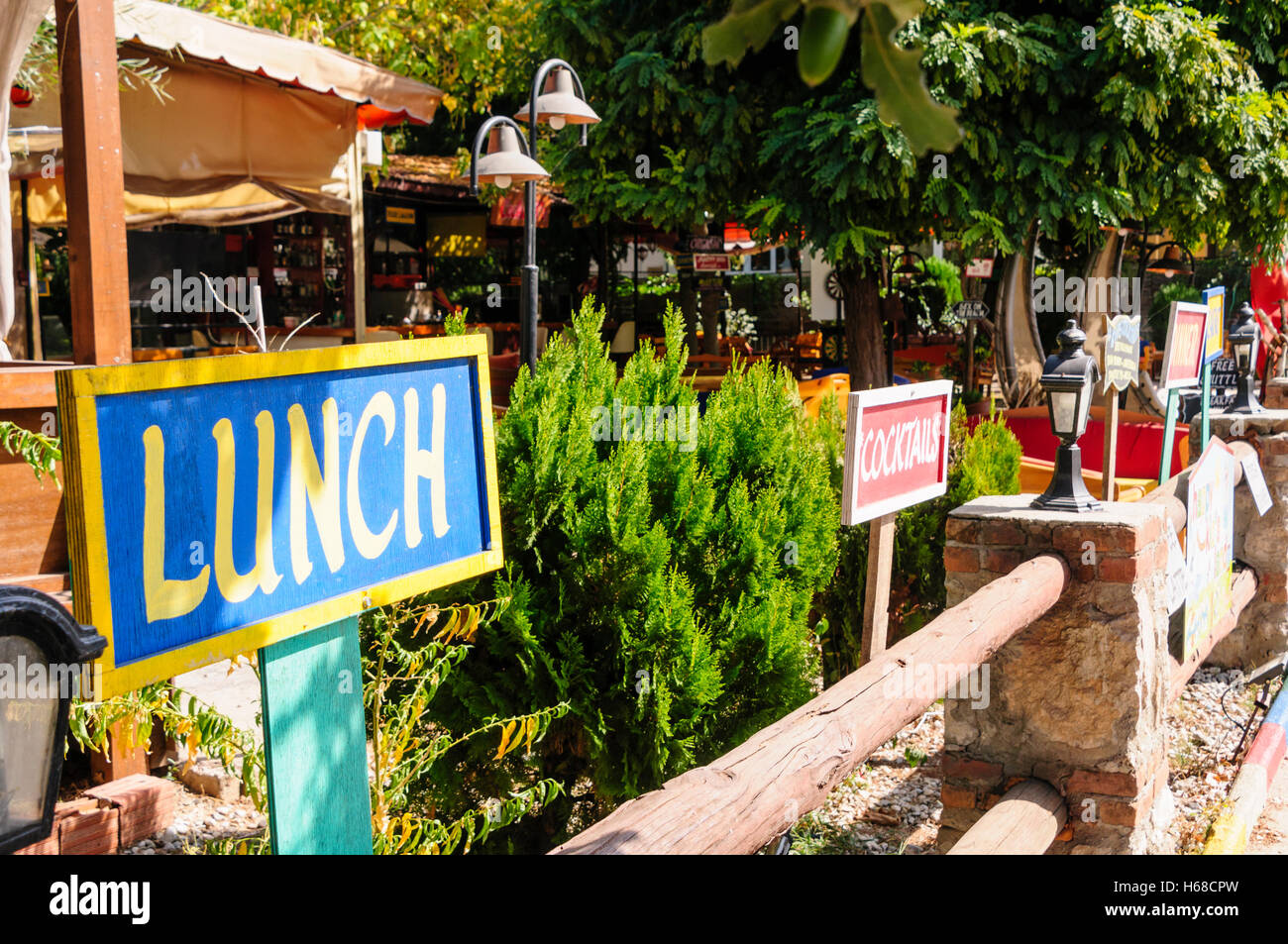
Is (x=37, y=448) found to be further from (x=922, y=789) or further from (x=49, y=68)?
(x=49, y=68)

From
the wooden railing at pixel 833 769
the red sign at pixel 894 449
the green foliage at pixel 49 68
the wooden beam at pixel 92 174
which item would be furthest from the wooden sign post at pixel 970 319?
the wooden beam at pixel 92 174

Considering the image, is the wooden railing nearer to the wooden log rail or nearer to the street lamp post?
the wooden log rail

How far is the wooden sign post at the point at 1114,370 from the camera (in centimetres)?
498

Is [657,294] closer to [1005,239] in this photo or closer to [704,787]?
[1005,239]

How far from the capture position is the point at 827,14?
0.91m

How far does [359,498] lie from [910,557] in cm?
419

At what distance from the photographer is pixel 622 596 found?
3.44 meters

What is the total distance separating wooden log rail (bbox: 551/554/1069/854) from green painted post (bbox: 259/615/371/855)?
12.5 inches

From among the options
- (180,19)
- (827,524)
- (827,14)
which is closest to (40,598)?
(827,14)

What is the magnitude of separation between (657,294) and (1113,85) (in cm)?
1135

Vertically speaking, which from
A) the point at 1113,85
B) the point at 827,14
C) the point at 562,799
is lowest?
the point at 562,799

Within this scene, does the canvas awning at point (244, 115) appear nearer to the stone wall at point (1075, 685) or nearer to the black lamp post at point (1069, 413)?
the black lamp post at point (1069, 413)

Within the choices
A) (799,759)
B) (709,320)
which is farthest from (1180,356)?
(709,320)

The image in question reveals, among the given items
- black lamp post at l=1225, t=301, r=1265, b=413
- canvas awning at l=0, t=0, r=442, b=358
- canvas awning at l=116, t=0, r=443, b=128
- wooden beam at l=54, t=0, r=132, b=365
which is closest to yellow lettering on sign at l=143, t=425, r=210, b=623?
wooden beam at l=54, t=0, r=132, b=365
